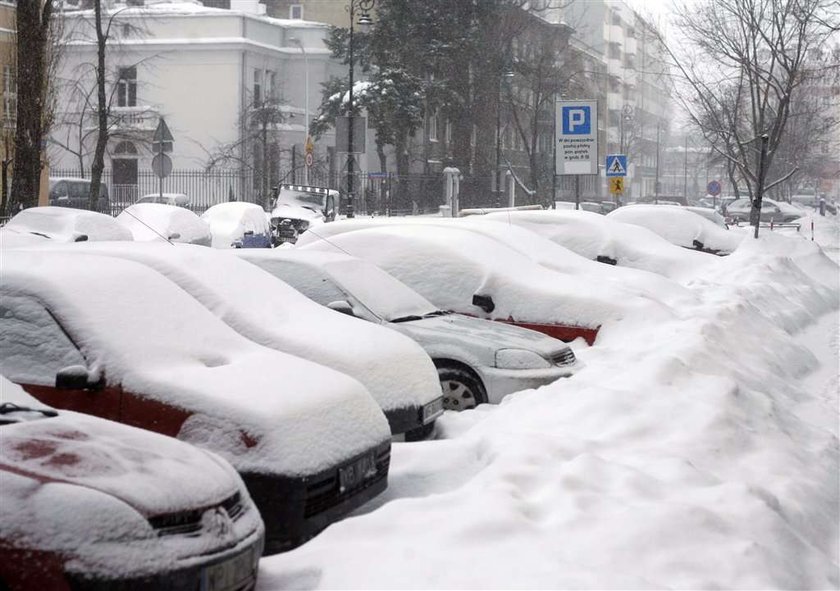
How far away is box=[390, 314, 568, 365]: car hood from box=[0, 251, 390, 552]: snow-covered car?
2.37m

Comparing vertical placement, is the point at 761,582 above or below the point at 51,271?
below

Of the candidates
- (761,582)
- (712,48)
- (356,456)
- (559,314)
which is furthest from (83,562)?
(712,48)

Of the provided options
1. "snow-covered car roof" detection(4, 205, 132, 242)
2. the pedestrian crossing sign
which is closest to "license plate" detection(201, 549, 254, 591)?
"snow-covered car roof" detection(4, 205, 132, 242)

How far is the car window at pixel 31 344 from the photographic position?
5.96 m

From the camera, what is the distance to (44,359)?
19.7 ft

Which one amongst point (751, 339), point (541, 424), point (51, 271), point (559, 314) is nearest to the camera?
point (51, 271)

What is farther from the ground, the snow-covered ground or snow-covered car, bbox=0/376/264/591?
snow-covered car, bbox=0/376/264/591

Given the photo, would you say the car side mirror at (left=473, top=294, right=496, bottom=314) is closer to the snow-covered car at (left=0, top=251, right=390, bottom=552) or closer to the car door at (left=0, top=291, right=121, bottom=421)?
the snow-covered car at (left=0, top=251, right=390, bottom=552)

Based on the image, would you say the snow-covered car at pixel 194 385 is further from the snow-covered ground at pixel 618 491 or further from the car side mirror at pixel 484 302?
the car side mirror at pixel 484 302

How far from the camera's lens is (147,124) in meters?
53.8

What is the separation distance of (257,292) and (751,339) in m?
6.12

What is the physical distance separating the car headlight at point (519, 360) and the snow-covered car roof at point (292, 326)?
1165 mm

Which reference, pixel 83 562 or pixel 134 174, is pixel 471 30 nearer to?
pixel 134 174

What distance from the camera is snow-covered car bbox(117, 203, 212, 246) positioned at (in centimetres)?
2427
